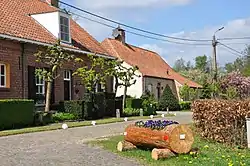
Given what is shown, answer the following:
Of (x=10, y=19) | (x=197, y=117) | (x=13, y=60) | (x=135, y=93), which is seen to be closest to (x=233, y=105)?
(x=197, y=117)

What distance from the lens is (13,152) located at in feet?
36.7

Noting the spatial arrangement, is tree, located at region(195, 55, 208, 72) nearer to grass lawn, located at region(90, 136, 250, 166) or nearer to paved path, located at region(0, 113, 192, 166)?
paved path, located at region(0, 113, 192, 166)

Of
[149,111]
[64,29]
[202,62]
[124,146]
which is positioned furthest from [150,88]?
[202,62]

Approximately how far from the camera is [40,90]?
23.9 metres

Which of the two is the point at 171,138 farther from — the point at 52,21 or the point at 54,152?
the point at 52,21

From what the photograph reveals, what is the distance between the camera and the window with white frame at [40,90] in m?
23.6

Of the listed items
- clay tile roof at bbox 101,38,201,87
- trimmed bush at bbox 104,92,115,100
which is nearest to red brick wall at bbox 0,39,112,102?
trimmed bush at bbox 104,92,115,100

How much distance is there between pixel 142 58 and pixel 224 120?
34097mm

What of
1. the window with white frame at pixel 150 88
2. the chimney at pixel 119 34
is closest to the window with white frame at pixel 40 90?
the window with white frame at pixel 150 88

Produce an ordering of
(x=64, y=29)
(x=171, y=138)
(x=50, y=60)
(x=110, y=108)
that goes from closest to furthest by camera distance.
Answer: (x=171, y=138) → (x=50, y=60) → (x=64, y=29) → (x=110, y=108)

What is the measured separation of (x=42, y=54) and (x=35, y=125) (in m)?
5.18

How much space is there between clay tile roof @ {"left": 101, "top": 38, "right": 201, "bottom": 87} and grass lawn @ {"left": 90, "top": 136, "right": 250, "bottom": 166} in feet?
91.4

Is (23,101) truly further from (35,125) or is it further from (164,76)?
(164,76)

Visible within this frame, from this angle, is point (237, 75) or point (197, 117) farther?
point (237, 75)
